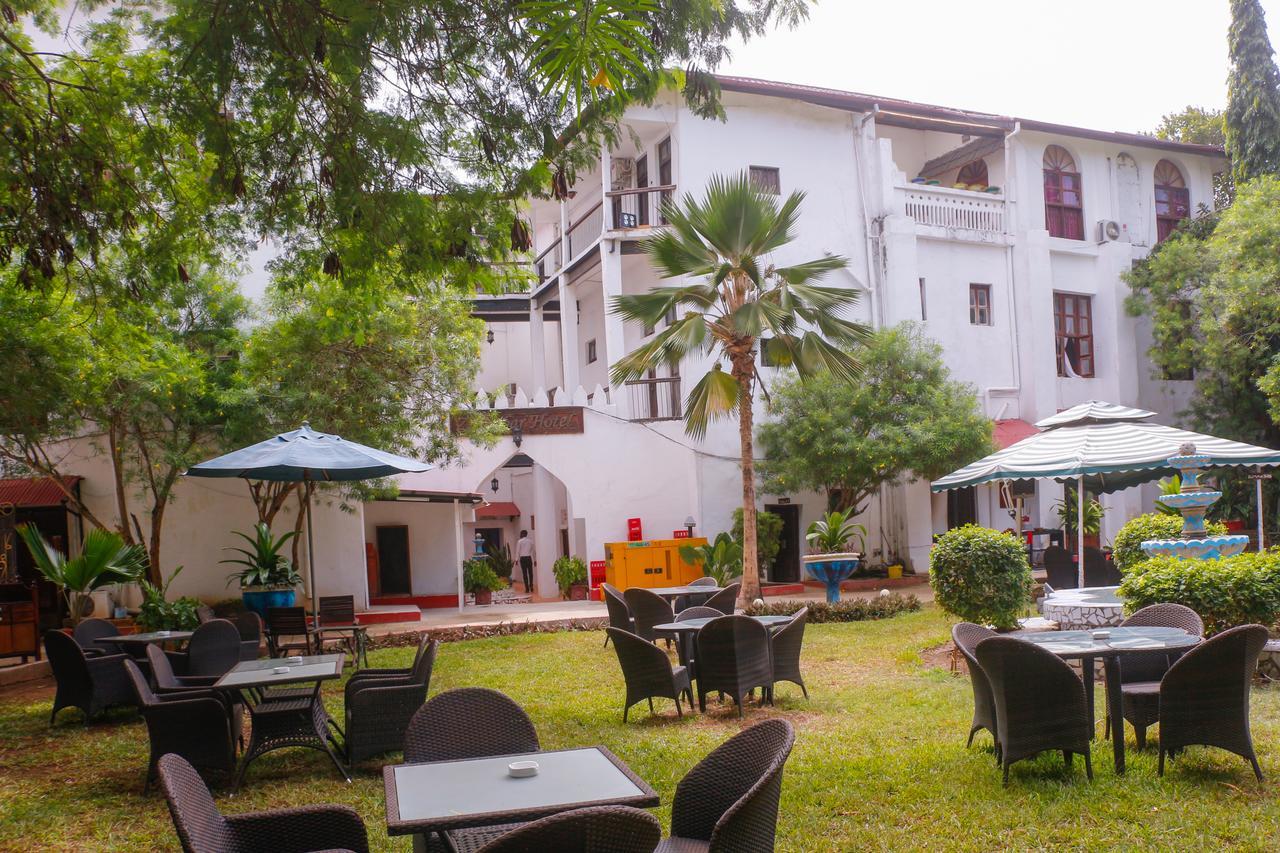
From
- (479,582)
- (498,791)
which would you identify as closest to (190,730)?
(498,791)

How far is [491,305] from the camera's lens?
25656mm

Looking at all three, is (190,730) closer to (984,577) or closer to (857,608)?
(984,577)

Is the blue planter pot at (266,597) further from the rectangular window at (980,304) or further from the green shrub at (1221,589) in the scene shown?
the rectangular window at (980,304)

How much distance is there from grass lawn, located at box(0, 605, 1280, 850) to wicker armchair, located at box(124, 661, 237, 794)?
0.27 meters

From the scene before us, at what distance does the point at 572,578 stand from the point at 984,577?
11359 millimetres

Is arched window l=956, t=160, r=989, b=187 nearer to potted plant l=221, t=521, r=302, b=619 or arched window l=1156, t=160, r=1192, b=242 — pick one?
arched window l=1156, t=160, r=1192, b=242

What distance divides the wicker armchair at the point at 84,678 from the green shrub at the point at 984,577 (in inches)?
294

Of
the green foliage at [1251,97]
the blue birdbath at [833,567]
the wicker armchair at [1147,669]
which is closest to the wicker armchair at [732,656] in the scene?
the wicker armchair at [1147,669]

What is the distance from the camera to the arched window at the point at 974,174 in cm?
2408

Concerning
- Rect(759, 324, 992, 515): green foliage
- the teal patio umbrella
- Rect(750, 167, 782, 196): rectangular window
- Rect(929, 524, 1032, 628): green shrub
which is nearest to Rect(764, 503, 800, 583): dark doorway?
Rect(759, 324, 992, 515): green foliage

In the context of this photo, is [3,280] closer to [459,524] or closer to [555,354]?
[459,524]

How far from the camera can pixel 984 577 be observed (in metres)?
10.1

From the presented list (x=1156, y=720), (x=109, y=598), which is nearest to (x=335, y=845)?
(x=1156, y=720)

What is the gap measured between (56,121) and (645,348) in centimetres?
762
